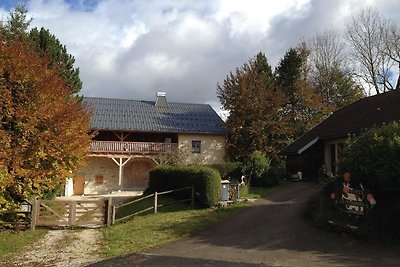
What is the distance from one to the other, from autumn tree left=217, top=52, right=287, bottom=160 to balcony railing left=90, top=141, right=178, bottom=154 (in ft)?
18.4

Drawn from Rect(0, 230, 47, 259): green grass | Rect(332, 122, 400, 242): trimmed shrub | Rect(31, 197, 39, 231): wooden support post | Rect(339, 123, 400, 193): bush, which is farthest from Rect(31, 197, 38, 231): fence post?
Rect(332, 122, 400, 242): trimmed shrub

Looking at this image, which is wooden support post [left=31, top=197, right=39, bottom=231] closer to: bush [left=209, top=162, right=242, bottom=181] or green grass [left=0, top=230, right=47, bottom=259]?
green grass [left=0, top=230, right=47, bottom=259]

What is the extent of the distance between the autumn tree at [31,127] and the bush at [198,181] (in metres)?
5.74

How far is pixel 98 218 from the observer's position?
52.8ft

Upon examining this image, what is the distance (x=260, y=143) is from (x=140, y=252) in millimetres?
22586

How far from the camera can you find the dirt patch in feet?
32.2

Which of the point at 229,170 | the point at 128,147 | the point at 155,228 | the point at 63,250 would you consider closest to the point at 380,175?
the point at 155,228

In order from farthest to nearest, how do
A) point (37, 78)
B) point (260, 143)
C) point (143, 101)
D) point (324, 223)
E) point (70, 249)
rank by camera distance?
1. point (143, 101)
2. point (260, 143)
3. point (37, 78)
4. point (324, 223)
5. point (70, 249)

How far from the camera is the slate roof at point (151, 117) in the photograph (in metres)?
35.4

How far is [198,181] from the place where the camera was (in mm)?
18281

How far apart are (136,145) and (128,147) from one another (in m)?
0.67

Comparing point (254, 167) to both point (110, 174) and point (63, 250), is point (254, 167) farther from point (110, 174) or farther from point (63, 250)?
point (110, 174)

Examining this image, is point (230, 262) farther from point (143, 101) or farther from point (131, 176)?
point (143, 101)

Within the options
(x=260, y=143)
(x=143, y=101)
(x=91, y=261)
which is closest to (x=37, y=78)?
(x=91, y=261)
